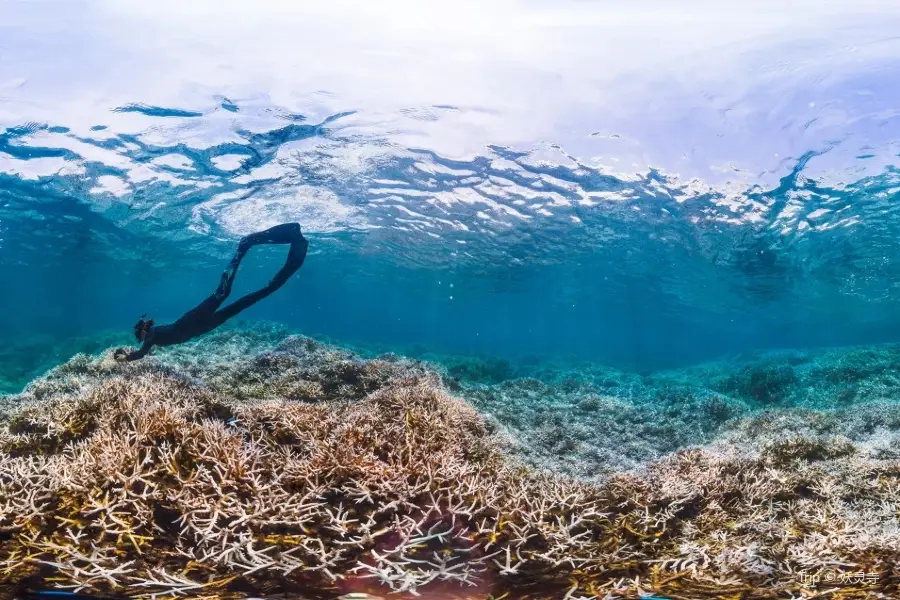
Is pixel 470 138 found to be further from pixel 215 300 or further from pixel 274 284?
pixel 215 300

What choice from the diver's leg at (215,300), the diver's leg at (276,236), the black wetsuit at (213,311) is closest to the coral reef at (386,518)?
the black wetsuit at (213,311)

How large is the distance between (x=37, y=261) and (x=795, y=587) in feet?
173

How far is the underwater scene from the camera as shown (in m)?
3.22

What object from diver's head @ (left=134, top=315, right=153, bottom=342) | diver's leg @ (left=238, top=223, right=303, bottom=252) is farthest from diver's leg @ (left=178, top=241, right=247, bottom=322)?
diver's head @ (left=134, top=315, right=153, bottom=342)

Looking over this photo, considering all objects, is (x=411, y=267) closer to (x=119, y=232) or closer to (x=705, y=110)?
(x=119, y=232)

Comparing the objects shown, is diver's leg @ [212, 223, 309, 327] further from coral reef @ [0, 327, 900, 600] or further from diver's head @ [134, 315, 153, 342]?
coral reef @ [0, 327, 900, 600]

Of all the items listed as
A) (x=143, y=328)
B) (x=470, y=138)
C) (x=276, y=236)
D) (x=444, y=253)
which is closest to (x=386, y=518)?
(x=143, y=328)

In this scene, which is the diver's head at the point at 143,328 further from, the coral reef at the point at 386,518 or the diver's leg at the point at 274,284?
the coral reef at the point at 386,518

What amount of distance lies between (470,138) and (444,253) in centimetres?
1783

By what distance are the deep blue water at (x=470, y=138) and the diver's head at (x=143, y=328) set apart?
7260 millimetres

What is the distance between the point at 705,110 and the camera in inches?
538

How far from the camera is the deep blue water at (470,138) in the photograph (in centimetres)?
1117

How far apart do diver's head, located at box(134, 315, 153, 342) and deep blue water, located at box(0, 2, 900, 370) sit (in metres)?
7.26

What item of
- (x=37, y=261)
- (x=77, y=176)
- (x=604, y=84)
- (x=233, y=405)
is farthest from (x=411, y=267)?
(x=233, y=405)
